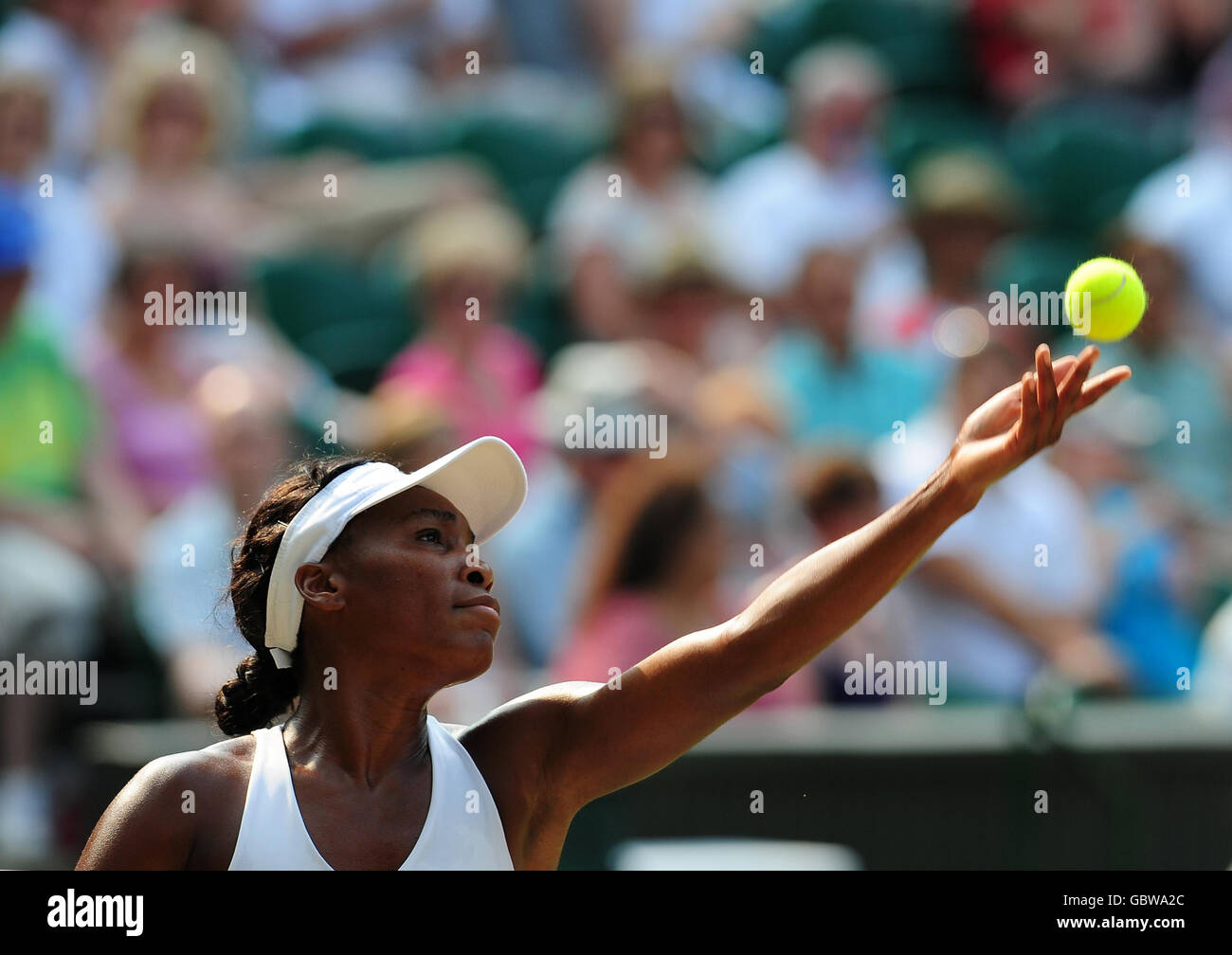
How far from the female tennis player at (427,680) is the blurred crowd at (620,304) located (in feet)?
5.82

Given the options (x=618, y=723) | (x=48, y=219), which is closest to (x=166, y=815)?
(x=618, y=723)

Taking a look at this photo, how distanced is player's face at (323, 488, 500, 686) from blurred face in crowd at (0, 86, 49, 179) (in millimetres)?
4259

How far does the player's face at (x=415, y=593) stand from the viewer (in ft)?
8.72

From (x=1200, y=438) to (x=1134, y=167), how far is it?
1697 millimetres

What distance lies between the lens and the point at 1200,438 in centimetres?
667

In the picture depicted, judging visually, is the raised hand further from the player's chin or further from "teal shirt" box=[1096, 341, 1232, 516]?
"teal shirt" box=[1096, 341, 1232, 516]

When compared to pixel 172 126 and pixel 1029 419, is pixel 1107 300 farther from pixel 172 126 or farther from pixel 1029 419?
pixel 172 126

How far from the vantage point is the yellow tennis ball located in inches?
104

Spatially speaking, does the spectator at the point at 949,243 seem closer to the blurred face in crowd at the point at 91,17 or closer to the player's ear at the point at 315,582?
the blurred face in crowd at the point at 91,17

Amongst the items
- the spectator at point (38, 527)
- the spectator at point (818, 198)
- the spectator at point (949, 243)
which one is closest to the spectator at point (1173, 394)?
the spectator at point (949, 243)

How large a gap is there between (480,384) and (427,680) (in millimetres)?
3557
